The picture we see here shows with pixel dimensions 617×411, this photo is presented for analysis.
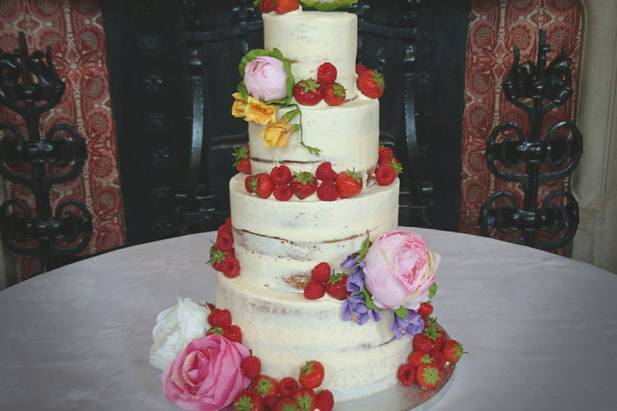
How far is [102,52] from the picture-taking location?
4.23 meters

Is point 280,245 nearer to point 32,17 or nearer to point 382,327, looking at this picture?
point 382,327

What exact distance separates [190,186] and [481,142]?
177 centimetres

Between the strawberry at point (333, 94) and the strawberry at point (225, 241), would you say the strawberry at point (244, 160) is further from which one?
the strawberry at point (333, 94)

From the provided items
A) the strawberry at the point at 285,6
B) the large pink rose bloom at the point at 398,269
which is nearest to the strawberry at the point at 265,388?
the large pink rose bloom at the point at 398,269

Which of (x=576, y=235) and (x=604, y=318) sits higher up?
(x=604, y=318)

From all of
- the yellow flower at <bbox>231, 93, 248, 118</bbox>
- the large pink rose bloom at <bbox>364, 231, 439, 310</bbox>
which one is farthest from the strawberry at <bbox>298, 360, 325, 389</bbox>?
the yellow flower at <bbox>231, 93, 248, 118</bbox>

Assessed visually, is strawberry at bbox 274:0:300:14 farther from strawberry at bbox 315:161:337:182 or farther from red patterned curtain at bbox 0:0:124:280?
red patterned curtain at bbox 0:0:124:280

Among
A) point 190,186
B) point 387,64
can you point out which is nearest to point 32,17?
point 190,186

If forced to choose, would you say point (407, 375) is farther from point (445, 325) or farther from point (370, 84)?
point (370, 84)

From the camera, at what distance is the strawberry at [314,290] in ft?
5.47

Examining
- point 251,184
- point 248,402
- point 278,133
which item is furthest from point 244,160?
point 248,402

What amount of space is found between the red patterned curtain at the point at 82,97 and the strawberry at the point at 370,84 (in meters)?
2.83

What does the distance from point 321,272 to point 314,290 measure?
0.15 feet

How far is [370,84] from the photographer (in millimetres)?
1760
